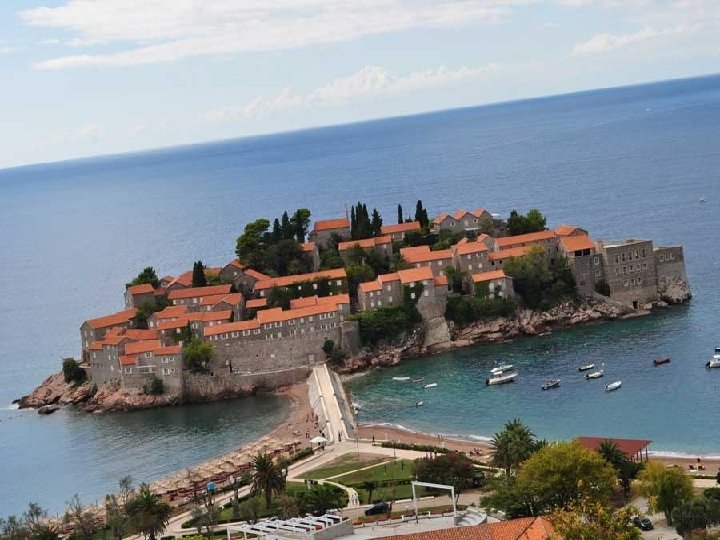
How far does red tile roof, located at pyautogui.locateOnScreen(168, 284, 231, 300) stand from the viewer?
96688 mm

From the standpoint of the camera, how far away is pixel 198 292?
96812mm

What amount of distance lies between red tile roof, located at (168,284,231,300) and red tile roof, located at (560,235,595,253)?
28701 mm

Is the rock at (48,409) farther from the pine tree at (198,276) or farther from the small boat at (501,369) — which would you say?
the small boat at (501,369)

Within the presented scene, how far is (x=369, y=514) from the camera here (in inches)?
2092

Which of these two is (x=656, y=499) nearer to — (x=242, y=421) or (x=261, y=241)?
(x=242, y=421)

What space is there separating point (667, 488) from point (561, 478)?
4.70m

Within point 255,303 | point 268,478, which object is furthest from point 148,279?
point 268,478

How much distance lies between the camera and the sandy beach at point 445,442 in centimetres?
6056

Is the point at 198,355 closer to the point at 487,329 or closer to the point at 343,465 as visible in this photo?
the point at 487,329

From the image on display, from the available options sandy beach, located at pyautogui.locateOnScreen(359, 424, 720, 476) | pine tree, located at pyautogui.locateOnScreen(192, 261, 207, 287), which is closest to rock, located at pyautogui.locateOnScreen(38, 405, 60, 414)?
pine tree, located at pyautogui.locateOnScreen(192, 261, 207, 287)

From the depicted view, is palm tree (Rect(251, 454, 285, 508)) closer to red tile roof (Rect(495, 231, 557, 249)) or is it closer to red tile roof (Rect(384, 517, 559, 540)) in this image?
red tile roof (Rect(384, 517, 559, 540))

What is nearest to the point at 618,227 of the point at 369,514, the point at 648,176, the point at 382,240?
the point at 382,240

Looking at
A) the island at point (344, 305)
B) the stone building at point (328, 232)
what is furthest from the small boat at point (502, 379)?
the stone building at point (328, 232)

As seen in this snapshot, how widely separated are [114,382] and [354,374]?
61.0 feet
